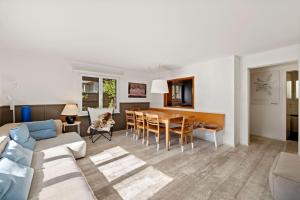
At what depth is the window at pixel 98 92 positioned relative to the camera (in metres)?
4.20

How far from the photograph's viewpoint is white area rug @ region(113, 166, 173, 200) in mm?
1671

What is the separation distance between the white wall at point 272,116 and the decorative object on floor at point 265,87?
3.5 inches

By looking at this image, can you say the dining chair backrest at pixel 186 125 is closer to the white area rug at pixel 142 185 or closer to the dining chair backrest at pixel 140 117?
the dining chair backrest at pixel 140 117

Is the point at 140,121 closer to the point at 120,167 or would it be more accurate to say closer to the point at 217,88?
the point at 120,167

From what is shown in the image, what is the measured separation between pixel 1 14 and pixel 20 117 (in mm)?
2414

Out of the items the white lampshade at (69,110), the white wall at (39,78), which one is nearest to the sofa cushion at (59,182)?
the white lampshade at (69,110)

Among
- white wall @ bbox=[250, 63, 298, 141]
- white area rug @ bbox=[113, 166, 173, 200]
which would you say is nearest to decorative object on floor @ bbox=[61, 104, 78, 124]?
white area rug @ bbox=[113, 166, 173, 200]

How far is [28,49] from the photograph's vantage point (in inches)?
119

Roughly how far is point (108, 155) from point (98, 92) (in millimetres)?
2370

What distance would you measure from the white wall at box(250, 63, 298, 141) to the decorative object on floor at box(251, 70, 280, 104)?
0.09m

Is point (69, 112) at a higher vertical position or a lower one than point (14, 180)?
higher

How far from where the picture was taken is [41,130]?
2.76 m

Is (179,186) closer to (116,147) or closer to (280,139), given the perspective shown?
(116,147)

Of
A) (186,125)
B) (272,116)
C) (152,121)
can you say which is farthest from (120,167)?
(272,116)
